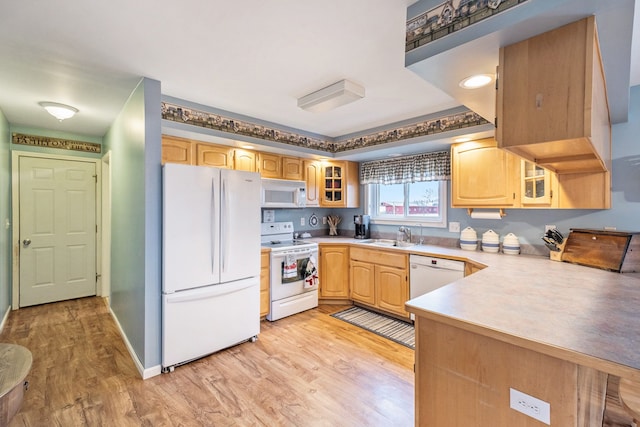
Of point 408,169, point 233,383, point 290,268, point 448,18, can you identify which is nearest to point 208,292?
point 233,383

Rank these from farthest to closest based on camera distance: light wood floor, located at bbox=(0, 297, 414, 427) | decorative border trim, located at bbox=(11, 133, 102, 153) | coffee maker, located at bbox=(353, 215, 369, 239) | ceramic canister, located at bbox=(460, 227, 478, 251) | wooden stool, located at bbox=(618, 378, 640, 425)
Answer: coffee maker, located at bbox=(353, 215, 369, 239) < decorative border trim, located at bbox=(11, 133, 102, 153) < ceramic canister, located at bbox=(460, 227, 478, 251) < light wood floor, located at bbox=(0, 297, 414, 427) < wooden stool, located at bbox=(618, 378, 640, 425)

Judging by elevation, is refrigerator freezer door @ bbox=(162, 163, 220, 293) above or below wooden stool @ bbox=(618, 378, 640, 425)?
above

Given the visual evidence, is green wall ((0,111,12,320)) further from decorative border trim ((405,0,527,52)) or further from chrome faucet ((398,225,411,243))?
chrome faucet ((398,225,411,243))

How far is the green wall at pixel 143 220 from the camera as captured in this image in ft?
7.57

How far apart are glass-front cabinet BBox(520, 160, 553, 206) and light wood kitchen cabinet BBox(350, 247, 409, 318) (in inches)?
51.1

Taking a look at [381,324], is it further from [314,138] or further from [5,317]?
[5,317]

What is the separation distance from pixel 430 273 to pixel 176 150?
293 centimetres

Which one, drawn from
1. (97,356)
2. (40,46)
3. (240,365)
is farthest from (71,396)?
(40,46)

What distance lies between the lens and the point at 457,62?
4.58ft

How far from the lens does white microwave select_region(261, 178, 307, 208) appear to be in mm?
A: 3602

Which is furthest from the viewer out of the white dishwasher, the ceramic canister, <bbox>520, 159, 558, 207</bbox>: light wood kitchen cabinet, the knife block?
the ceramic canister

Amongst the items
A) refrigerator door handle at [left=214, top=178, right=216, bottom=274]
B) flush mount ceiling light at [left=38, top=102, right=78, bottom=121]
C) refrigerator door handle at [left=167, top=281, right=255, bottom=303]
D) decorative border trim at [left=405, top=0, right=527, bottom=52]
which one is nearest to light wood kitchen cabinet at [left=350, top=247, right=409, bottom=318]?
refrigerator door handle at [left=167, top=281, right=255, bottom=303]

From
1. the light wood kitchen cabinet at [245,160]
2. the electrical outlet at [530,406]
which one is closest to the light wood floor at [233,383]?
the electrical outlet at [530,406]

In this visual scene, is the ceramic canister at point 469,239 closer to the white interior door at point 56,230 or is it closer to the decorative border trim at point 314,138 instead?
the decorative border trim at point 314,138
